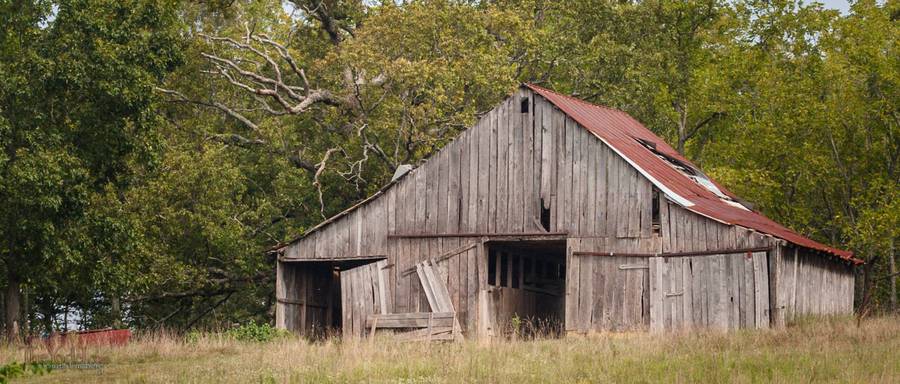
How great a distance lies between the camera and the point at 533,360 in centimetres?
1873

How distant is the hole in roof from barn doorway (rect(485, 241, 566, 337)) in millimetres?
3583

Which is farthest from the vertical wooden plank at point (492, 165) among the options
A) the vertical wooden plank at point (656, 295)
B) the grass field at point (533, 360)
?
the grass field at point (533, 360)

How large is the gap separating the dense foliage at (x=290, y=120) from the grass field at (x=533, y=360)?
246 inches

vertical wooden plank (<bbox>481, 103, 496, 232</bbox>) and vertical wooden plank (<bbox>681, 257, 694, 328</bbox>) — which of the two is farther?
vertical wooden plank (<bbox>481, 103, 496, 232</bbox>)

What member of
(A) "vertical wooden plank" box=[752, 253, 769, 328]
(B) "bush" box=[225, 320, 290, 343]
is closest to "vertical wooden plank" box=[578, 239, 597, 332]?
(A) "vertical wooden plank" box=[752, 253, 769, 328]

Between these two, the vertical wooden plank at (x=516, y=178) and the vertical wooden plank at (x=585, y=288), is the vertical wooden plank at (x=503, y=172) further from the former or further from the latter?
the vertical wooden plank at (x=585, y=288)

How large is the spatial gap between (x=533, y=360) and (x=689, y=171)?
A: 14.7 meters

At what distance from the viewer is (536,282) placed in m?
31.5

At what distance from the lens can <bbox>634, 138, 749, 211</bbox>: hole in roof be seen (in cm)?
3123

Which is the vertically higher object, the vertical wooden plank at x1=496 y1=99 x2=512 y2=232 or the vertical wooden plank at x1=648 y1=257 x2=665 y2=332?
the vertical wooden plank at x1=496 y1=99 x2=512 y2=232

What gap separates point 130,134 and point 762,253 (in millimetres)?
14452

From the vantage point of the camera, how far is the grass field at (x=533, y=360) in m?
16.8

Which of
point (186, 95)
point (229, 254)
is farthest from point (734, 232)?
point (186, 95)

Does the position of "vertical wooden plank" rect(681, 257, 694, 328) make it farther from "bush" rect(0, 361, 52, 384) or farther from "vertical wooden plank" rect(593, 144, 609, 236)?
"bush" rect(0, 361, 52, 384)
